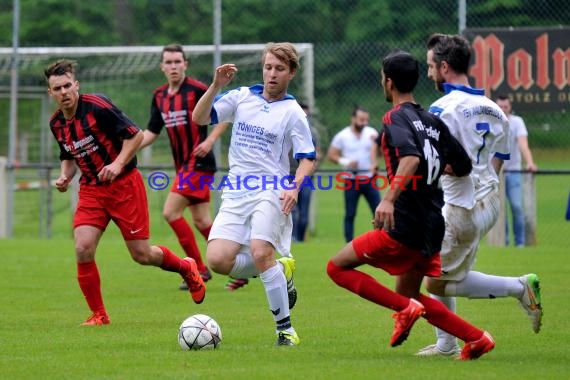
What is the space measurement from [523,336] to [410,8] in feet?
34.8

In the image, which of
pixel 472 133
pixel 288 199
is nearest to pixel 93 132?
pixel 288 199

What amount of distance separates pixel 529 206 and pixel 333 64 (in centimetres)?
434

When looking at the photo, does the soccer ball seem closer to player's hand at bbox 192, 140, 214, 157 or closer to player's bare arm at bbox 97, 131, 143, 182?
player's bare arm at bbox 97, 131, 143, 182

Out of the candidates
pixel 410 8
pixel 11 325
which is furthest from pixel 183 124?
pixel 410 8

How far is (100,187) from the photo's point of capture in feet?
26.1

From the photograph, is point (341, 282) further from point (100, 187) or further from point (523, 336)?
point (100, 187)

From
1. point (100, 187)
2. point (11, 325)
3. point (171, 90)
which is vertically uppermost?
point (171, 90)

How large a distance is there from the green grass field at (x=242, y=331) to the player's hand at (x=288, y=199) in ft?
2.73

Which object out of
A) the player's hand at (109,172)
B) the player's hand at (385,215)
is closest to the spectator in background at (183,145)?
the player's hand at (109,172)

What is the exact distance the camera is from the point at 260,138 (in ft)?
22.7

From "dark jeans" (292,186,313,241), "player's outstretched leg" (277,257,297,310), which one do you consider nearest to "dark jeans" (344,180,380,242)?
"dark jeans" (292,186,313,241)

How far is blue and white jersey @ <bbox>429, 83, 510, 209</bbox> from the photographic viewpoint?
6.21 metres

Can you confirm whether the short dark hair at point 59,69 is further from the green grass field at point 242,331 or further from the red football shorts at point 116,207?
the green grass field at point 242,331

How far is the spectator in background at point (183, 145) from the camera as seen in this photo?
10.4 metres
